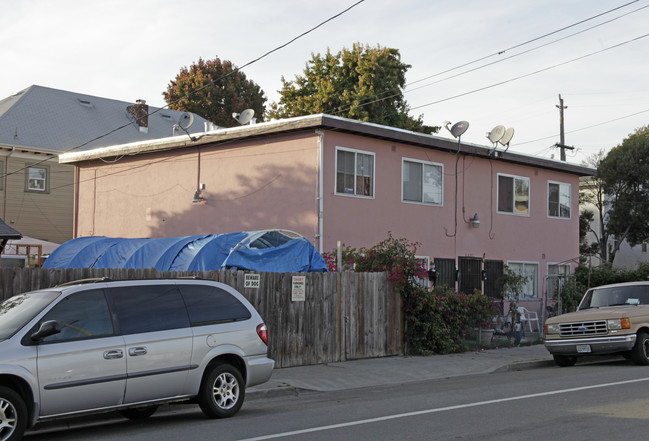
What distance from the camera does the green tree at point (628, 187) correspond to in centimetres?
4300

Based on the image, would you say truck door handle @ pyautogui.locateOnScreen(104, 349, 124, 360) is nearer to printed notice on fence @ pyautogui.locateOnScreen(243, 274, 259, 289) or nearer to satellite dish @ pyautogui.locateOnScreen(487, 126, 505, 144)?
printed notice on fence @ pyautogui.locateOnScreen(243, 274, 259, 289)

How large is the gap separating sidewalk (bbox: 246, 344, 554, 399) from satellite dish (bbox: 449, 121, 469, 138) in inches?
283

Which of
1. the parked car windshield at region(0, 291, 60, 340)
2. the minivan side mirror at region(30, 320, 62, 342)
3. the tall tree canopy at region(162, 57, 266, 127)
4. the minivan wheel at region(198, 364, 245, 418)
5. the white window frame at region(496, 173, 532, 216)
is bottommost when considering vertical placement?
the minivan wheel at region(198, 364, 245, 418)

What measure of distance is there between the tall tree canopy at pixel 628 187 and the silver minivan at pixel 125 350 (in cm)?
3747

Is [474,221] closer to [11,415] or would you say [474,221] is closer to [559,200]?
[559,200]

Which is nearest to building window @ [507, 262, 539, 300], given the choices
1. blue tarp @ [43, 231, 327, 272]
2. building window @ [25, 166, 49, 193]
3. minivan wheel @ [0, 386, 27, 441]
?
blue tarp @ [43, 231, 327, 272]

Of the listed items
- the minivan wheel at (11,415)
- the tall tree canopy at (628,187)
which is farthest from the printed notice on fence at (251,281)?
the tall tree canopy at (628,187)

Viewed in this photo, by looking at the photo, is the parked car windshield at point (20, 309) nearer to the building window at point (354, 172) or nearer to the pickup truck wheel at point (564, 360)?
the pickup truck wheel at point (564, 360)

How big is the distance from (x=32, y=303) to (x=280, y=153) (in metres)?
12.5

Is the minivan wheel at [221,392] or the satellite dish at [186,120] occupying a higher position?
the satellite dish at [186,120]

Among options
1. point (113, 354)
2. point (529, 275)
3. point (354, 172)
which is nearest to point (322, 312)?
point (354, 172)

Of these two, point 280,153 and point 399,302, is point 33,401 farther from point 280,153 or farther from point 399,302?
point 280,153

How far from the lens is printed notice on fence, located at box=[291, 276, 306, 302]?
48.2 feet

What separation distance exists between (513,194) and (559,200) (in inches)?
110
